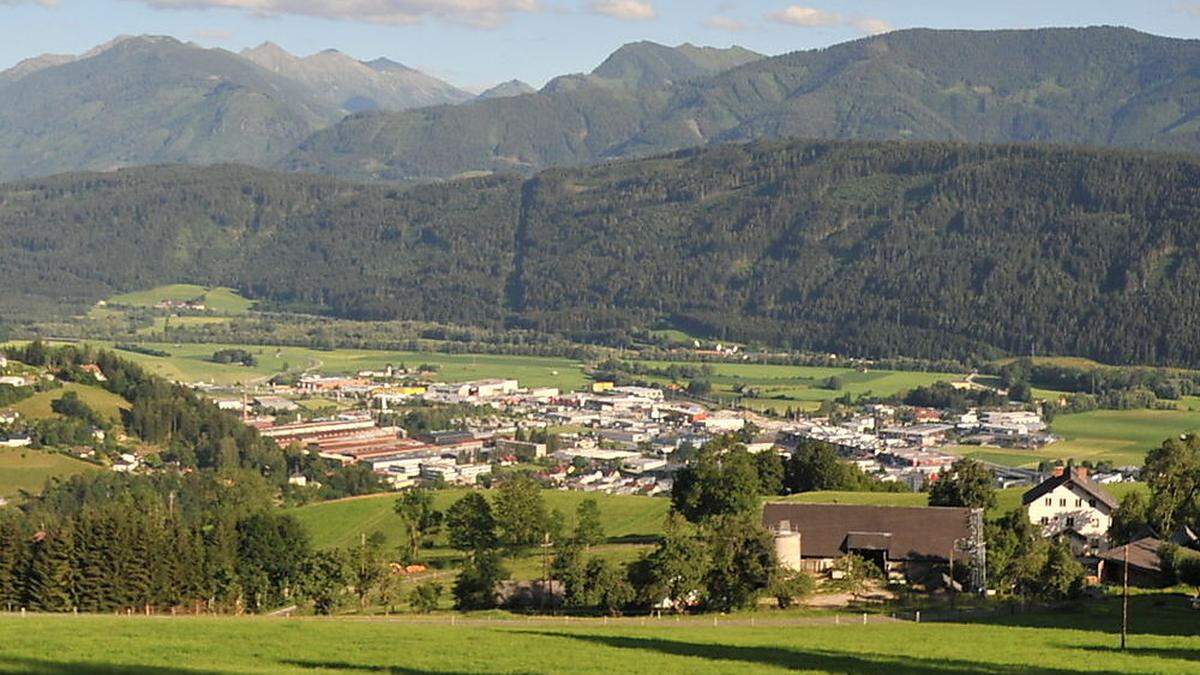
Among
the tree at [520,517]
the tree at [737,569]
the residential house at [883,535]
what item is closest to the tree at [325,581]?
the tree at [520,517]

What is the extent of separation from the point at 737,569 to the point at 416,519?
67.2ft

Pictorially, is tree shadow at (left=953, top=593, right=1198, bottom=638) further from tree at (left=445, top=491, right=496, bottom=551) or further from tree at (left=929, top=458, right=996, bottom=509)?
tree at (left=445, top=491, right=496, bottom=551)

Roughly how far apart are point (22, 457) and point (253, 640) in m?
61.1

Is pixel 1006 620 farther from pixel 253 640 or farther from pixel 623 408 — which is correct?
pixel 623 408

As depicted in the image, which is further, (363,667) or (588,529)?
(588,529)

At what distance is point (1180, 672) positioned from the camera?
3092cm

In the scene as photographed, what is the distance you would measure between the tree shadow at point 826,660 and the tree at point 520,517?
1095 inches

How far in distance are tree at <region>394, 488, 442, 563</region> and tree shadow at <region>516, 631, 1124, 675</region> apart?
97.7 ft

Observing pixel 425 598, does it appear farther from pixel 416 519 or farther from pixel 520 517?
pixel 416 519

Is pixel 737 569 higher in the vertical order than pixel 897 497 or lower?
higher

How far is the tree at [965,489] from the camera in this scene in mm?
63250

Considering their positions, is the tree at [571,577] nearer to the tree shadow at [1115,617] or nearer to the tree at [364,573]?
the tree at [364,573]

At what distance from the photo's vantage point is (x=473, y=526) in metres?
63.5

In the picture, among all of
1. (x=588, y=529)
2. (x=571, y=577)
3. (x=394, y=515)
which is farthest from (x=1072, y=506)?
(x=394, y=515)
